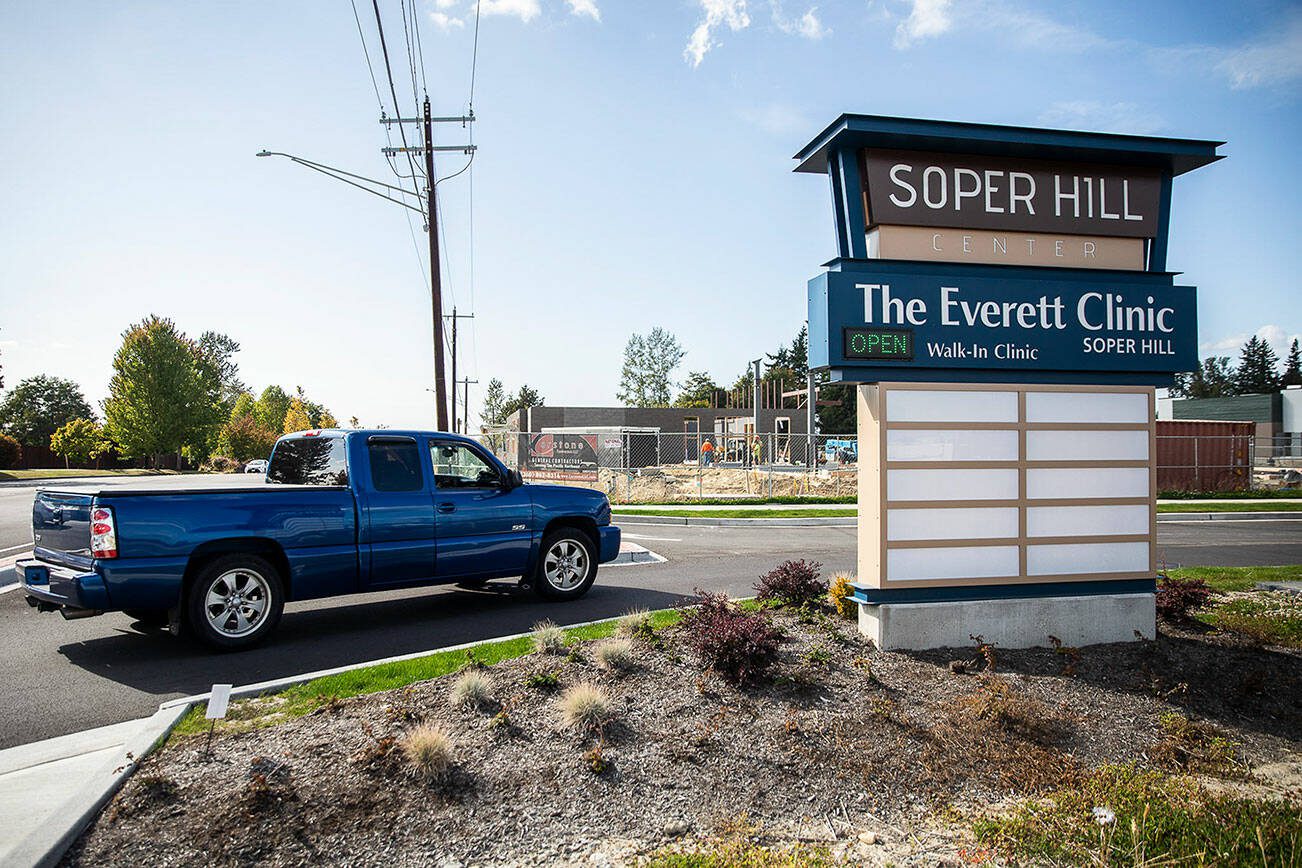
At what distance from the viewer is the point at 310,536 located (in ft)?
24.1

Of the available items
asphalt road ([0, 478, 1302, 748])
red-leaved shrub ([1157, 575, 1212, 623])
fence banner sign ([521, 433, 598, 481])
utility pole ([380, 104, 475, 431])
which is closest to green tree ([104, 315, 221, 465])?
fence banner sign ([521, 433, 598, 481])

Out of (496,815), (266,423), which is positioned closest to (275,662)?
(496,815)

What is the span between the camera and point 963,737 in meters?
4.65

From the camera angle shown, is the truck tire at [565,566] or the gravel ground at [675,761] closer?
the gravel ground at [675,761]

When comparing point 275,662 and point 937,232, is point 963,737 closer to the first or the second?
point 937,232

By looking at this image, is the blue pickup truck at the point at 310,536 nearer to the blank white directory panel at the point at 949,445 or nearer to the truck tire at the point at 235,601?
the truck tire at the point at 235,601

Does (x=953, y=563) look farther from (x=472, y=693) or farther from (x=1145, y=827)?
(x=472, y=693)

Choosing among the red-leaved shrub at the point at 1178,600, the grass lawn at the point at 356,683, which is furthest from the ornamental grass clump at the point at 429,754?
the red-leaved shrub at the point at 1178,600

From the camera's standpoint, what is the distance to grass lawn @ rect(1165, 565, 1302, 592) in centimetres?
957

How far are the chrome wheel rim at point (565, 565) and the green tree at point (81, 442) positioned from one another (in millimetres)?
66333

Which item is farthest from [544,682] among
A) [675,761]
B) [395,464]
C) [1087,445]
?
[1087,445]

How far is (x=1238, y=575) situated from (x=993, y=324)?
6.46 metres

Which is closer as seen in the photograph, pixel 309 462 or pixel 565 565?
pixel 309 462

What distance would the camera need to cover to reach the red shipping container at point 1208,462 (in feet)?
97.3
